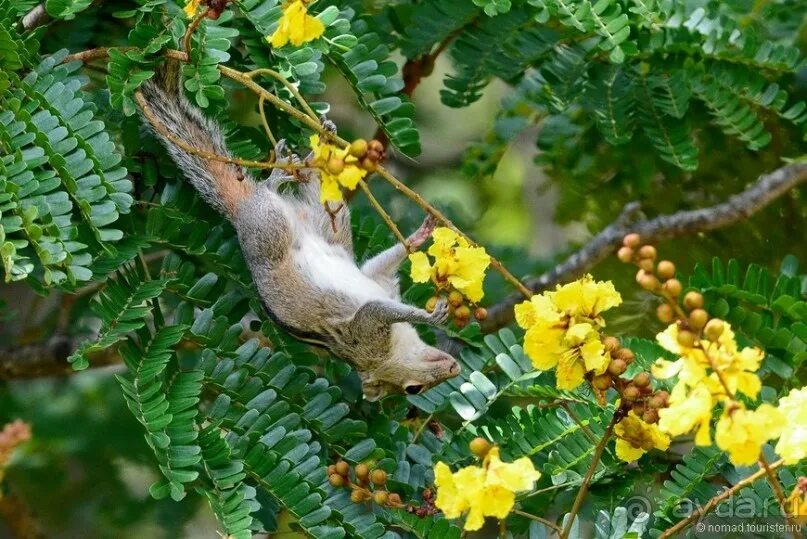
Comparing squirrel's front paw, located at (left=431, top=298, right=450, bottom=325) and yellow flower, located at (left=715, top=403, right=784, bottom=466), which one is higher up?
yellow flower, located at (left=715, top=403, right=784, bottom=466)

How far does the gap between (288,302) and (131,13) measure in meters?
1.02

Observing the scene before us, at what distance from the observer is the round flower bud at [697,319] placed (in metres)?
1.74

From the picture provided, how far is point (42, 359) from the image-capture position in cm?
402

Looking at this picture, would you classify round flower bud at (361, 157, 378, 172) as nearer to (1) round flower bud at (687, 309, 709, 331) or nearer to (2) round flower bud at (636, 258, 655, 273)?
(2) round flower bud at (636, 258, 655, 273)

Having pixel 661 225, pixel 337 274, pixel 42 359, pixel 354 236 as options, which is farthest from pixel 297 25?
pixel 42 359

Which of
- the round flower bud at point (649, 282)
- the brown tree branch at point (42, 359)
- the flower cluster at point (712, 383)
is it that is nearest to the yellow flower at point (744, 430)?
the flower cluster at point (712, 383)

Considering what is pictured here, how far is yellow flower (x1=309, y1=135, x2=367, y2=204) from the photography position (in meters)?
2.16

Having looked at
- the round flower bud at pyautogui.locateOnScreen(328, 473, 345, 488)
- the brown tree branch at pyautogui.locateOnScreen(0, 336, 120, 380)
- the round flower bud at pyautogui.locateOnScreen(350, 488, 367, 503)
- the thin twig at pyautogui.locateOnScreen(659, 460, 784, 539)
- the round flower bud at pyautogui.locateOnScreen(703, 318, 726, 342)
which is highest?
the round flower bud at pyautogui.locateOnScreen(703, 318, 726, 342)

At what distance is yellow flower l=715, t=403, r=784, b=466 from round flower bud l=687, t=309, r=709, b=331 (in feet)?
0.42

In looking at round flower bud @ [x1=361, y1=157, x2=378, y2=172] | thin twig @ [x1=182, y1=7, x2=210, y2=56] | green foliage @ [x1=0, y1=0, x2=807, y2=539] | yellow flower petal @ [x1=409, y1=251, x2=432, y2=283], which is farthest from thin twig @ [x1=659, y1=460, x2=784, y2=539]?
thin twig @ [x1=182, y1=7, x2=210, y2=56]

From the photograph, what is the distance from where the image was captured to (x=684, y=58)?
11.4 feet

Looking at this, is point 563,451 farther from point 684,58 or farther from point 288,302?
point 684,58

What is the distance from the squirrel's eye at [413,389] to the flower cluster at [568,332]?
1191 mm

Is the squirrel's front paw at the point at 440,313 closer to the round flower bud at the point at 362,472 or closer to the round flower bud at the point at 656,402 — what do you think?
the round flower bud at the point at 362,472
